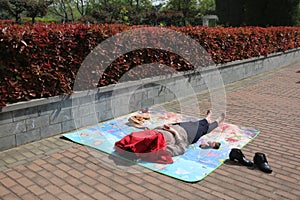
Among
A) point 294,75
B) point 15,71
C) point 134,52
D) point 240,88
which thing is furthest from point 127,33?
point 294,75

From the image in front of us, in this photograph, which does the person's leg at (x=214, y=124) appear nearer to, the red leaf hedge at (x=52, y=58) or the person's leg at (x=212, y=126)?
the person's leg at (x=212, y=126)

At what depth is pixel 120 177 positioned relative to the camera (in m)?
3.92

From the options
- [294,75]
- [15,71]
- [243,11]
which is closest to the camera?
[15,71]

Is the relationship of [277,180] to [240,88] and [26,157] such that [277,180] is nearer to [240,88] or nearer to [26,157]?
[26,157]

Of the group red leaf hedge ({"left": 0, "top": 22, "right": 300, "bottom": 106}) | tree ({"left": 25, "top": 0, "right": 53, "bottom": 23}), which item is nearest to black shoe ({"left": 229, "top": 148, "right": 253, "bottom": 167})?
red leaf hedge ({"left": 0, "top": 22, "right": 300, "bottom": 106})

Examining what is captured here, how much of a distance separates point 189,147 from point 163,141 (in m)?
0.71

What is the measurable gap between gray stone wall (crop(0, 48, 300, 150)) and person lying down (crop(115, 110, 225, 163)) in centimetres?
143

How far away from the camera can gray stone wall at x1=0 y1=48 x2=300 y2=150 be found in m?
4.80

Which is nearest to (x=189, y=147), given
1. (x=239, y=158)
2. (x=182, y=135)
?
(x=182, y=135)

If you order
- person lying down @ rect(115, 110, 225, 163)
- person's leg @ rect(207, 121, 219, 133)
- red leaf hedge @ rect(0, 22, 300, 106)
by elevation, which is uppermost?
red leaf hedge @ rect(0, 22, 300, 106)

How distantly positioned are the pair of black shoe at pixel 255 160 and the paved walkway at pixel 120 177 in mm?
86

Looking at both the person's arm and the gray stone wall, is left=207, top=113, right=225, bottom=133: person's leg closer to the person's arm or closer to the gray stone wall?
the person's arm

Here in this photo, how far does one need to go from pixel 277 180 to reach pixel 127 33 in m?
4.24

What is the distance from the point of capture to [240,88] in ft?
32.7
